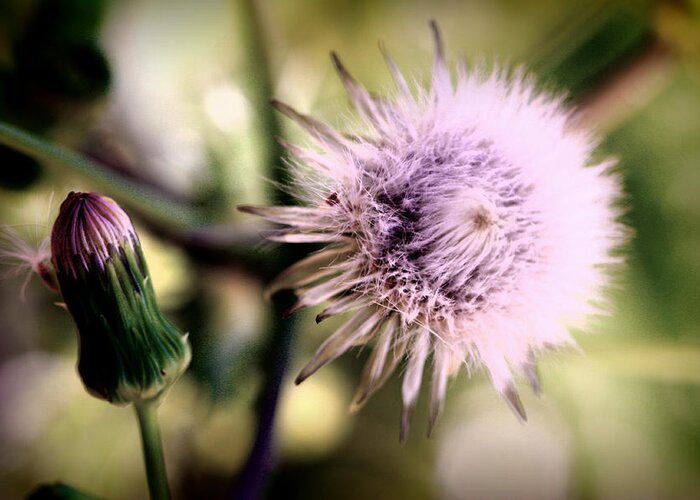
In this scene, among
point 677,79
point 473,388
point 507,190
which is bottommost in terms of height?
point 473,388

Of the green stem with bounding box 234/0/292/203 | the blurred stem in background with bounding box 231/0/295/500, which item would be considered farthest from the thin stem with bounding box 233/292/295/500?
the green stem with bounding box 234/0/292/203

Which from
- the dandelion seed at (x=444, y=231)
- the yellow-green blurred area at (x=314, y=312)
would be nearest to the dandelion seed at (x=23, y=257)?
the yellow-green blurred area at (x=314, y=312)

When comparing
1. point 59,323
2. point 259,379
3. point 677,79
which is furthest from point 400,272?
point 677,79

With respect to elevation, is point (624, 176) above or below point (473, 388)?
above

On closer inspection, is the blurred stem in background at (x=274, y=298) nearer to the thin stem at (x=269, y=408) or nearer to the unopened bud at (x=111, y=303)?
the thin stem at (x=269, y=408)

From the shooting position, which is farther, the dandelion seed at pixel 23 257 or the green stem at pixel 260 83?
the green stem at pixel 260 83

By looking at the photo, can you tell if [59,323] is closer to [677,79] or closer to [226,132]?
[226,132]
